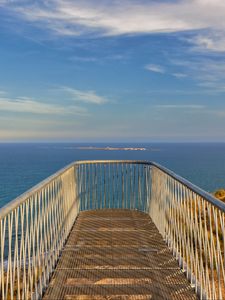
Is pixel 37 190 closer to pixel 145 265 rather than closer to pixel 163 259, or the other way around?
pixel 145 265

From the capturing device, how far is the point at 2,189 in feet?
210

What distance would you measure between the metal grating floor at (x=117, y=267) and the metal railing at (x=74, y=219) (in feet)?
0.45

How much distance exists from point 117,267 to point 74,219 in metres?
2.87

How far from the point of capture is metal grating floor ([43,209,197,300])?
3.68m

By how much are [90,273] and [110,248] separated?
998 mm

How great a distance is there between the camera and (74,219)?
716 cm

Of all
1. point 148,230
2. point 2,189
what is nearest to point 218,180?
point 2,189

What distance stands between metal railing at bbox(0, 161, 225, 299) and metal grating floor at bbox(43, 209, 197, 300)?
137 millimetres

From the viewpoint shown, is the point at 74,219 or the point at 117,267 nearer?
the point at 117,267

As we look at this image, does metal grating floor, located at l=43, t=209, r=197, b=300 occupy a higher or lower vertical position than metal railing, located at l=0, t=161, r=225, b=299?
lower

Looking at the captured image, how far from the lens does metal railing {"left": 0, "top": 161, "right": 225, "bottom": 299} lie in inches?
113

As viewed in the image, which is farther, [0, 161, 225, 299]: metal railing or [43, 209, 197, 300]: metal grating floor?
[43, 209, 197, 300]: metal grating floor

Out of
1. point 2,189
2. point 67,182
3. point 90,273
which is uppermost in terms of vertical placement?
point 67,182

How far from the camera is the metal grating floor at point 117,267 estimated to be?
3.68 m
